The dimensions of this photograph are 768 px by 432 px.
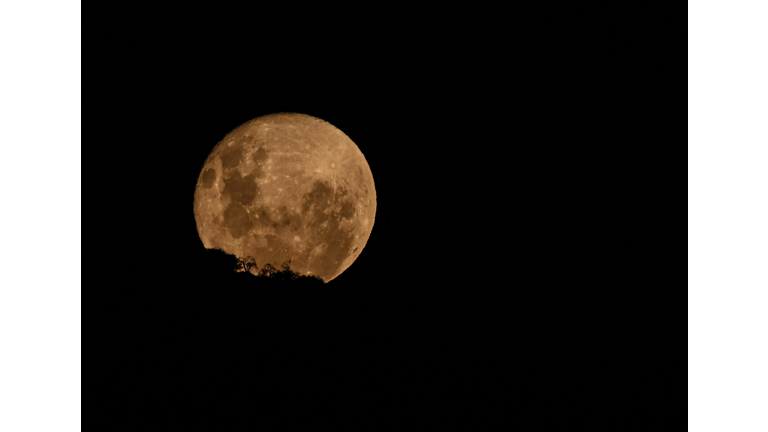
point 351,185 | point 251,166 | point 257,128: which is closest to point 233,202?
point 251,166

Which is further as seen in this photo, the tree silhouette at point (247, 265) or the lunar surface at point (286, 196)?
the tree silhouette at point (247, 265)

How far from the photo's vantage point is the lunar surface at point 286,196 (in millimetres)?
5688

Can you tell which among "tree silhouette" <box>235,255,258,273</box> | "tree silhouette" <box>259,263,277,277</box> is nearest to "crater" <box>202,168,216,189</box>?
"tree silhouette" <box>235,255,258,273</box>

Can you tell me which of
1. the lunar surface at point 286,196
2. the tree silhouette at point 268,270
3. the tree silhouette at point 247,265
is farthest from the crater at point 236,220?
the tree silhouette at point 268,270

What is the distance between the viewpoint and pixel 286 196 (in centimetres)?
566

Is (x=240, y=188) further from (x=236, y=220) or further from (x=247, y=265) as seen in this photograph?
(x=247, y=265)

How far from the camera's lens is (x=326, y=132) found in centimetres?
612

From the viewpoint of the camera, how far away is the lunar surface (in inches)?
224

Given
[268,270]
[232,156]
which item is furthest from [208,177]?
[268,270]

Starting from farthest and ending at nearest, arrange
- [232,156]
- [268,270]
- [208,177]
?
[208,177] → [232,156] → [268,270]

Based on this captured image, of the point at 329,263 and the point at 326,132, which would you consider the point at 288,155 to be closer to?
the point at 326,132

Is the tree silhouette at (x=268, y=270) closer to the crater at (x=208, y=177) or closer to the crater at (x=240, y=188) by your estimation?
the crater at (x=240, y=188)

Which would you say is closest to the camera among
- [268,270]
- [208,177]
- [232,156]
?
[268,270]

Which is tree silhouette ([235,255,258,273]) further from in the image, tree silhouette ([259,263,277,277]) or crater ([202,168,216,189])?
crater ([202,168,216,189])
